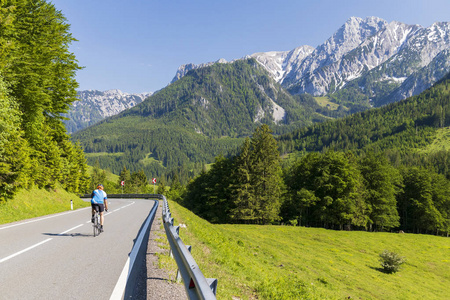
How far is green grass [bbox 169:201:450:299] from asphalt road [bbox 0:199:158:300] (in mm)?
2467

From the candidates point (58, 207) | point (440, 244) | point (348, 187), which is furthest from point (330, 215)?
point (58, 207)

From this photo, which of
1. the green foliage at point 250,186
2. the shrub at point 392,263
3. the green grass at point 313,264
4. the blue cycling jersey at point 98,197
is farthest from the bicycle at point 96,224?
the green foliage at point 250,186

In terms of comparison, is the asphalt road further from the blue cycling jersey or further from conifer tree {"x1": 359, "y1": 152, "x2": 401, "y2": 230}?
conifer tree {"x1": 359, "y1": 152, "x2": 401, "y2": 230}

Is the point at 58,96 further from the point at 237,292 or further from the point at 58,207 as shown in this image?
the point at 237,292

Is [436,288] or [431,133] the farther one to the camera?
[431,133]

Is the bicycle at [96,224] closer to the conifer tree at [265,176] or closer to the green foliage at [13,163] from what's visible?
the green foliage at [13,163]

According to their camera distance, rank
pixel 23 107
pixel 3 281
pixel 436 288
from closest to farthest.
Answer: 1. pixel 3 281
2. pixel 23 107
3. pixel 436 288

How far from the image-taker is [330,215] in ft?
169

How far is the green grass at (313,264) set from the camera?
8.64 m

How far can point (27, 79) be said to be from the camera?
1892 centimetres

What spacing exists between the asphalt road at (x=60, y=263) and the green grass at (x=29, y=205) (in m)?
6.15

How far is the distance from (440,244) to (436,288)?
1085 inches

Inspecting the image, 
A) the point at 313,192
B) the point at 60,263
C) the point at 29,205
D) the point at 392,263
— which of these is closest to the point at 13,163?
the point at 29,205

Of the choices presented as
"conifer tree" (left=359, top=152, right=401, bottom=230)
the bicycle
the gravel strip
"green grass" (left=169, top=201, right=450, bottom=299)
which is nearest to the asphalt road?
the bicycle
